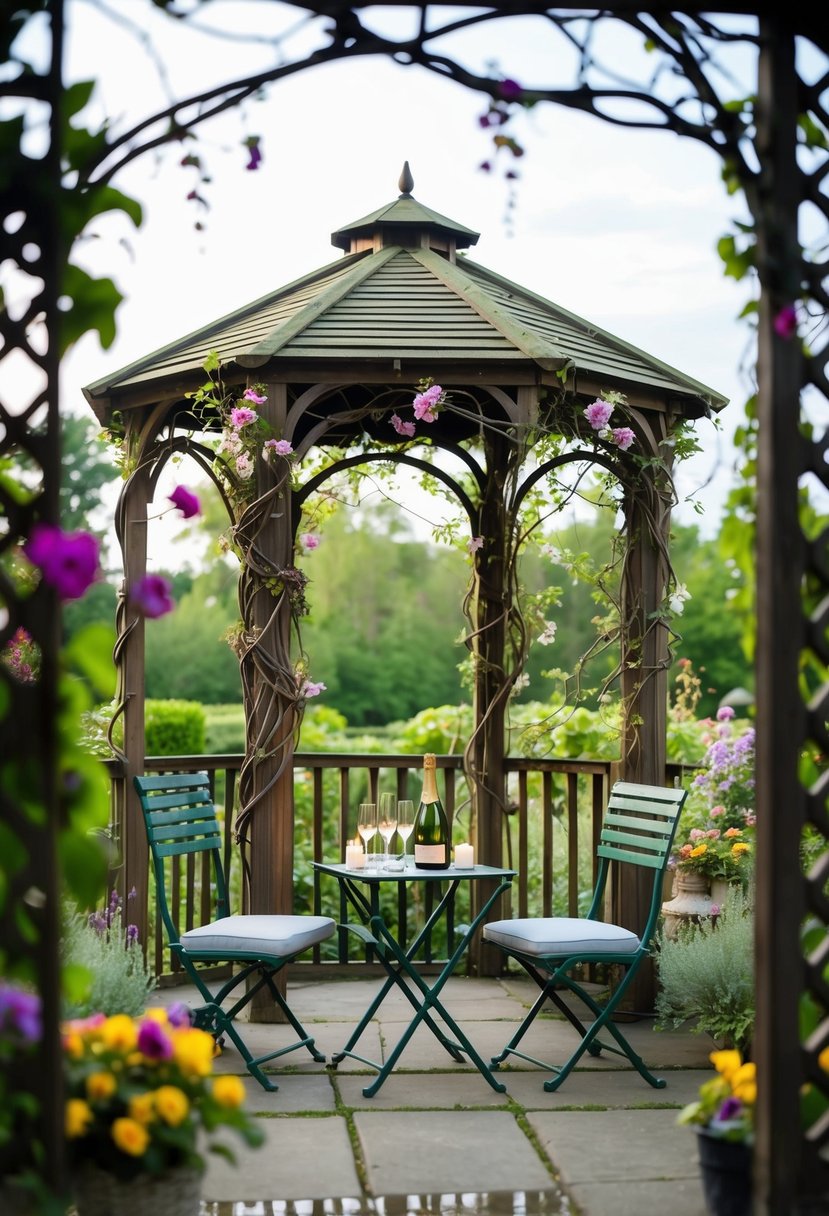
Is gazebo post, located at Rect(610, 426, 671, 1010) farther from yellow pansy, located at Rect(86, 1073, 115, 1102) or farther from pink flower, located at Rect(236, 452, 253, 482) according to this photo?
yellow pansy, located at Rect(86, 1073, 115, 1102)

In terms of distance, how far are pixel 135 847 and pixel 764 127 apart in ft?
13.2

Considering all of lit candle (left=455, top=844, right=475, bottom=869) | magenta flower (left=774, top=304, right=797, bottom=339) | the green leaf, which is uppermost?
magenta flower (left=774, top=304, right=797, bottom=339)

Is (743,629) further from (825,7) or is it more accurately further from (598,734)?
(598,734)

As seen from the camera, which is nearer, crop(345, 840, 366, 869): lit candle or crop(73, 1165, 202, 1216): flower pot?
crop(73, 1165, 202, 1216): flower pot

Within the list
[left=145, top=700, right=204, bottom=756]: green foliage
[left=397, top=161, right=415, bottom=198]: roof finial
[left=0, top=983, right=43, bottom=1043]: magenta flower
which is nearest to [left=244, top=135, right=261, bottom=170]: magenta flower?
→ [left=0, top=983, right=43, bottom=1043]: magenta flower

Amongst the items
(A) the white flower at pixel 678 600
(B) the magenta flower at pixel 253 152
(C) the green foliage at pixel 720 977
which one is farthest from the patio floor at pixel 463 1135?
(B) the magenta flower at pixel 253 152

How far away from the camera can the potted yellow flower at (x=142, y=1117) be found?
8.83 ft

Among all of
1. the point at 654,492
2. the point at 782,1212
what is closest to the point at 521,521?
the point at 654,492

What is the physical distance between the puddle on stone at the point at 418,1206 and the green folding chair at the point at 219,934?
3.23ft

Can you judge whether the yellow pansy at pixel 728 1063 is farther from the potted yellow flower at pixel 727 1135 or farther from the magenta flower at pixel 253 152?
the magenta flower at pixel 253 152

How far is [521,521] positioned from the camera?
6.15m

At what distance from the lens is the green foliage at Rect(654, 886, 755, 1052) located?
4.63 metres

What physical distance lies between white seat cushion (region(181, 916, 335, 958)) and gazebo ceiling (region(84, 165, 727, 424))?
2.24 meters

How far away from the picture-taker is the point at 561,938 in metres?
4.46
